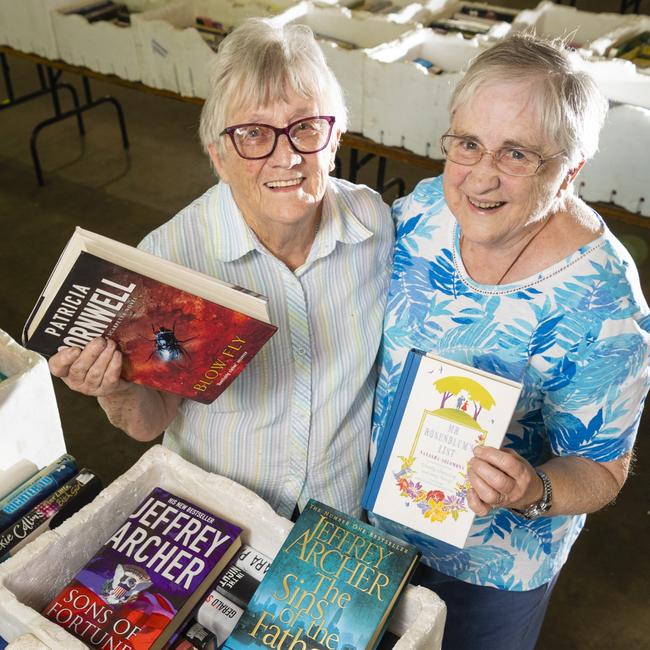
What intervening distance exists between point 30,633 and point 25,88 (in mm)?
6397

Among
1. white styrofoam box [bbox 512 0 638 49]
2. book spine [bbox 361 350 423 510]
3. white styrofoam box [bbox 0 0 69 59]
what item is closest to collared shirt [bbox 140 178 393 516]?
book spine [bbox 361 350 423 510]

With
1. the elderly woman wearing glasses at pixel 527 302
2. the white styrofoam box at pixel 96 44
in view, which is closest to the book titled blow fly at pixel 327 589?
the elderly woman wearing glasses at pixel 527 302

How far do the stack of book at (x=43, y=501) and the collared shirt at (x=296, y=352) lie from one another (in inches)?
9.4

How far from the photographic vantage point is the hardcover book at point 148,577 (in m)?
1.22

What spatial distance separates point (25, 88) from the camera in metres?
6.63

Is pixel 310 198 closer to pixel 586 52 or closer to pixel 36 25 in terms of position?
pixel 586 52

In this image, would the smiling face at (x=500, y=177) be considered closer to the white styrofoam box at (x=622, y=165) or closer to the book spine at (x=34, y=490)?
the book spine at (x=34, y=490)

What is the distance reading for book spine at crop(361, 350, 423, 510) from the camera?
4.45 feet

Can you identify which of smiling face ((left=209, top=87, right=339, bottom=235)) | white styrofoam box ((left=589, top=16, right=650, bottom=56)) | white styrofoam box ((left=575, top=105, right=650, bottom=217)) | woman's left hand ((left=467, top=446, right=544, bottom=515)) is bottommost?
white styrofoam box ((left=575, top=105, right=650, bottom=217))

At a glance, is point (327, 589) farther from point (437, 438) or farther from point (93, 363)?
point (93, 363)

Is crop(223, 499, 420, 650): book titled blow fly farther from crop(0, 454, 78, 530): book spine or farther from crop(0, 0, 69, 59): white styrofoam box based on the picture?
crop(0, 0, 69, 59): white styrofoam box

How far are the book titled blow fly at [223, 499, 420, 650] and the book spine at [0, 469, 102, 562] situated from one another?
587 millimetres

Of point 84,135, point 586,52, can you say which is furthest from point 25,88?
point 586,52

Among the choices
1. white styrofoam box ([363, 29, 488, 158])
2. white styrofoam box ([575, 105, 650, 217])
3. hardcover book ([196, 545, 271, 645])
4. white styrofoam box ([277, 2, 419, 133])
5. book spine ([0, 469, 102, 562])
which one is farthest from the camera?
white styrofoam box ([277, 2, 419, 133])
